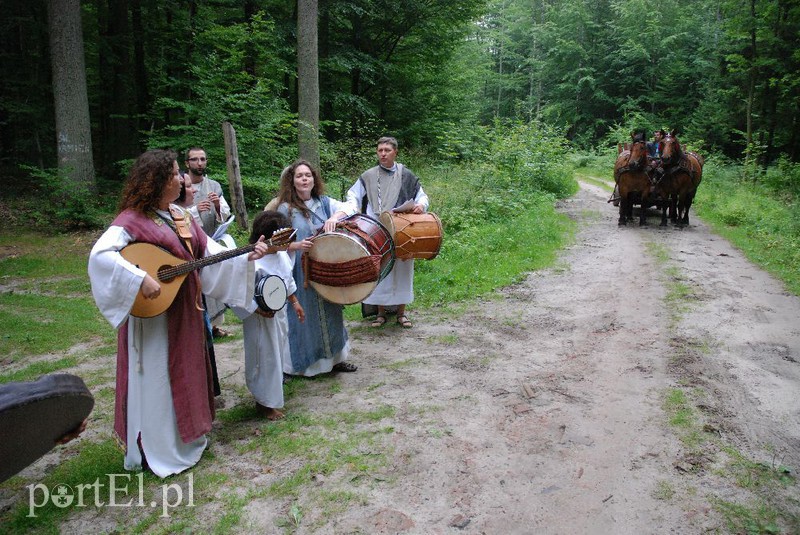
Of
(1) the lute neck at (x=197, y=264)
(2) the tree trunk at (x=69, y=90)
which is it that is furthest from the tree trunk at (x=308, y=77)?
(1) the lute neck at (x=197, y=264)

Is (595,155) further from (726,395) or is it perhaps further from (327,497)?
(327,497)

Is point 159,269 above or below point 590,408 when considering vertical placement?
above

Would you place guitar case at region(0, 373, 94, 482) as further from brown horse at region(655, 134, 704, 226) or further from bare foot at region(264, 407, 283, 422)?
brown horse at region(655, 134, 704, 226)

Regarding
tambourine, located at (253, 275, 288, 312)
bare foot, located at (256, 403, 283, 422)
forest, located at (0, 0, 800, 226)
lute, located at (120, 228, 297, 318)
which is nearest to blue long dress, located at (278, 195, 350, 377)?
bare foot, located at (256, 403, 283, 422)

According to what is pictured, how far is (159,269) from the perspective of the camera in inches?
128

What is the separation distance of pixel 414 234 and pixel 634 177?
7980mm

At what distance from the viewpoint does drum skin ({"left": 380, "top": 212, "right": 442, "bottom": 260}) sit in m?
5.56

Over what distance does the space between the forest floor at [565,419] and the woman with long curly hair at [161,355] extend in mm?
385

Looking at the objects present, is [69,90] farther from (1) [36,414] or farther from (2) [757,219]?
(2) [757,219]

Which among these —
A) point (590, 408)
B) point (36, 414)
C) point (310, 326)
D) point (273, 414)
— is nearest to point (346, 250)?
point (310, 326)

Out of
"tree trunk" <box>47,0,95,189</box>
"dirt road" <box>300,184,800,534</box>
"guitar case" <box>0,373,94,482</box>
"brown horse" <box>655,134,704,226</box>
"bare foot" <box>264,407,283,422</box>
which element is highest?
"tree trunk" <box>47,0,95,189</box>

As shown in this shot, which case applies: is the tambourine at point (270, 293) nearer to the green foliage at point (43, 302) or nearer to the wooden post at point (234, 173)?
the green foliage at point (43, 302)

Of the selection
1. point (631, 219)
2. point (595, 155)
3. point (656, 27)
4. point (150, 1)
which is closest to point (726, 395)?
point (631, 219)

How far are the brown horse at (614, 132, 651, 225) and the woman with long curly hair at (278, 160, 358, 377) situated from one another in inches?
342
